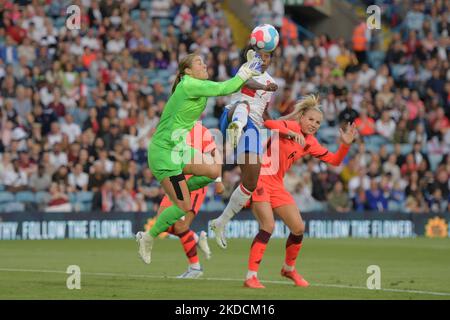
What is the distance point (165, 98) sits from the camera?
98.9ft

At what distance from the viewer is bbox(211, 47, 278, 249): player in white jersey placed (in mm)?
14781

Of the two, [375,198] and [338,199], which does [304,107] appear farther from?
[375,198]

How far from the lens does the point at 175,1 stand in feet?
106

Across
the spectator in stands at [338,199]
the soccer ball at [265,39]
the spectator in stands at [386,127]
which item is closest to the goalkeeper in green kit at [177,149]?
the soccer ball at [265,39]

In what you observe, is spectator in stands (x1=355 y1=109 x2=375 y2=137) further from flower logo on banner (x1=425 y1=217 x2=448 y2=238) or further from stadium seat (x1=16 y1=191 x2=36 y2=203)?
stadium seat (x1=16 y1=191 x2=36 y2=203)

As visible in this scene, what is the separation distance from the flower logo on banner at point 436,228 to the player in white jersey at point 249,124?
14.5 m

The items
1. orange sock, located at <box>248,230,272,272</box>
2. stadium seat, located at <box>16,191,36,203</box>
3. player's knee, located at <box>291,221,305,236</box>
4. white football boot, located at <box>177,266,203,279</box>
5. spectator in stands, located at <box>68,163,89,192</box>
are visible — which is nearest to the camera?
orange sock, located at <box>248,230,272,272</box>

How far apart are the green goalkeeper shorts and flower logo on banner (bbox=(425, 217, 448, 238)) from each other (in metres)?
15.3

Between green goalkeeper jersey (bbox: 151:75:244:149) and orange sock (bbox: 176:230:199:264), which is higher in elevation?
green goalkeeper jersey (bbox: 151:75:244:149)

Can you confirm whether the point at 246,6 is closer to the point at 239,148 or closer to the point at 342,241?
the point at 342,241

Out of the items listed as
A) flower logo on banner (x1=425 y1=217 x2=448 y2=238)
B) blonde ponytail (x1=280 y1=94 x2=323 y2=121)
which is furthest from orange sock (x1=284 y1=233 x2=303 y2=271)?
flower logo on banner (x1=425 y1=217 x2=448 y2=238)
